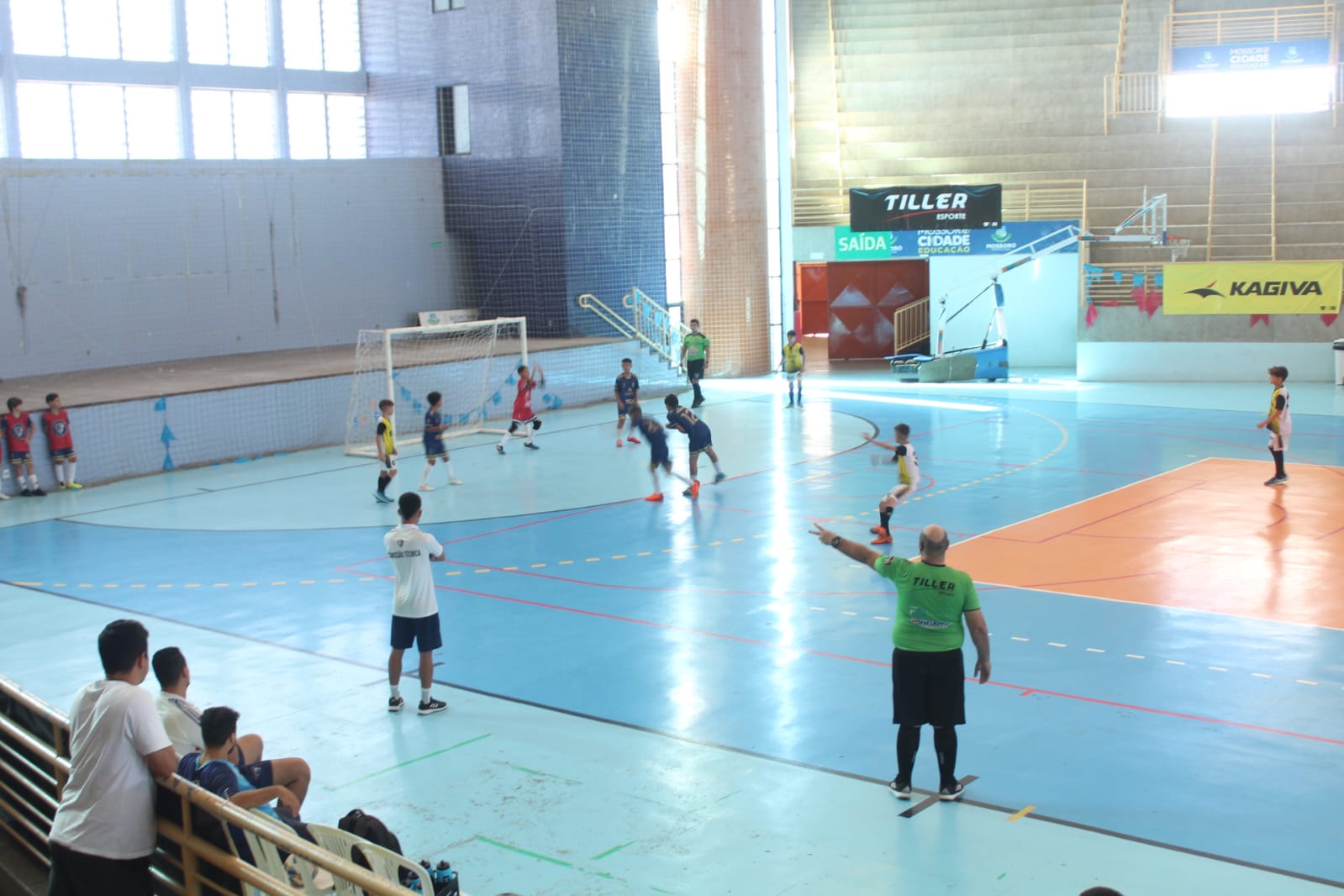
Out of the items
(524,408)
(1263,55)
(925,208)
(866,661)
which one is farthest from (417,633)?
(1263,55)

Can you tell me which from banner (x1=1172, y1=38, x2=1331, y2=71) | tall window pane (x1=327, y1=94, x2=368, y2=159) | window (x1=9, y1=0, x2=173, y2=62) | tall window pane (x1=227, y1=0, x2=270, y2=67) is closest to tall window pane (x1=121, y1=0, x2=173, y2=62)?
window (x1=9, y1=0, x2=173, y2=62)

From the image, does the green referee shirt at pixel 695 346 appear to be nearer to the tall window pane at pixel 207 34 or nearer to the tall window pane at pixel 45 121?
the tall window pane at pixel 207 34

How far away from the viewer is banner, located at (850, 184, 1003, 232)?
30953mm

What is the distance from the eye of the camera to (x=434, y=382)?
25.2 m

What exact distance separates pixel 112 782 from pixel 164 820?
11.0 inches

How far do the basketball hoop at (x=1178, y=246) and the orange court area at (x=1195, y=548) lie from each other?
1466 cm

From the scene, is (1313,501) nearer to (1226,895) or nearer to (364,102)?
(1226,895)

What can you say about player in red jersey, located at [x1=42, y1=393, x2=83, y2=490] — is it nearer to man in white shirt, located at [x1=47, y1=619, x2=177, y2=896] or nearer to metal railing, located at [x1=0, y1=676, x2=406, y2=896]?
metal railing, located at [x1=0, y1=676, x2=406, y2=896]

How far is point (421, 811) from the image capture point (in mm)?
7910

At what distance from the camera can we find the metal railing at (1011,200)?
33156 millimetres

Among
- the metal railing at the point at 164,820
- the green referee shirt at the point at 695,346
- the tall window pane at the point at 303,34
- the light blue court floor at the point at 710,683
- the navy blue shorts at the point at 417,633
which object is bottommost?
the light blue court floor at the point at 710,683

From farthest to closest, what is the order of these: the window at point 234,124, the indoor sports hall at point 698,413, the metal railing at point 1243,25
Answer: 1. the metal railing at point 1243,25
2. the window at point 234,124
3. the indoor sports hall at point 698,413

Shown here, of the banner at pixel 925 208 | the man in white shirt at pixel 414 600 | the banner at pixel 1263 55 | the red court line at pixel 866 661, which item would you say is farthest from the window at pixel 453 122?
the man in white shirt at pixel 414 600

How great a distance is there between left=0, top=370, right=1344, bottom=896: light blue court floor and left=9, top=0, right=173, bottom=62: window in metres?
11.1
